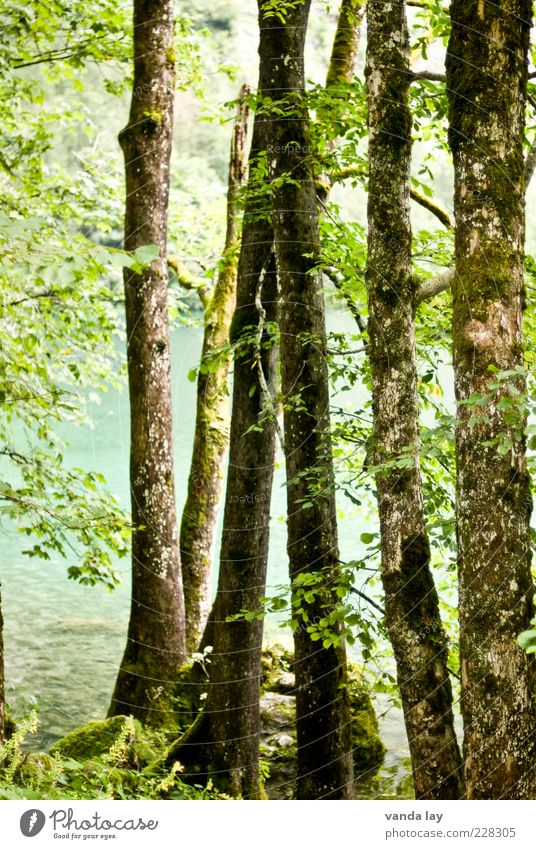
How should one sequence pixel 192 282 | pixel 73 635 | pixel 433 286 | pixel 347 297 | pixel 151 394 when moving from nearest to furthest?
pixel 433 286 < pixel 347 297 < pixel 151 394 < pixel 192 282 < pixel 73 635

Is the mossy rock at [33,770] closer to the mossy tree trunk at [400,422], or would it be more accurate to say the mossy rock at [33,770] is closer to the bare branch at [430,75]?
the mossy tree trunk at [400,422]

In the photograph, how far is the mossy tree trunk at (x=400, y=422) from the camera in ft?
10.5

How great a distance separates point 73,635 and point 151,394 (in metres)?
5.44

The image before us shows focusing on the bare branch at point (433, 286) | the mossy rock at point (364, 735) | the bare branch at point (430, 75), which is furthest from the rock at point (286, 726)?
the bare branch at point (430, 75)

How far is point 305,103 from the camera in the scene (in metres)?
4.12

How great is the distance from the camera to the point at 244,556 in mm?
4617

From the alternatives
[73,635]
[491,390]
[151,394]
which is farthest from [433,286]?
[73,635]

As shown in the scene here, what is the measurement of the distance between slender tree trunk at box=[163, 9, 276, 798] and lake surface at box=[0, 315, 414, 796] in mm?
833

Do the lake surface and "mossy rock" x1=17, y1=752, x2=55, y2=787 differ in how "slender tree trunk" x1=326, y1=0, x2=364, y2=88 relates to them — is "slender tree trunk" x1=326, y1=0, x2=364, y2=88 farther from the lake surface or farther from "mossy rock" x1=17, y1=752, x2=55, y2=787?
"mossy rock" x1=17, y1=752, x2=55, y2=787

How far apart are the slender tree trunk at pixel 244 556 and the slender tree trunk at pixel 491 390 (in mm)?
1823

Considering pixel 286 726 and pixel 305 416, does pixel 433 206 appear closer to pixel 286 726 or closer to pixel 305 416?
pixel 305 416

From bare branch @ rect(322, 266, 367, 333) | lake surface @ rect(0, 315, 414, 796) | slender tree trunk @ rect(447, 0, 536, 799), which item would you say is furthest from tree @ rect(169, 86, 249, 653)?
slender tree trunk @ rect(447, 0, 536, 799)

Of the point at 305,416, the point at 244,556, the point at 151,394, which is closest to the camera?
the point at 305,416

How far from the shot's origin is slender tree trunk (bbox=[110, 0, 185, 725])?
18.1ft
